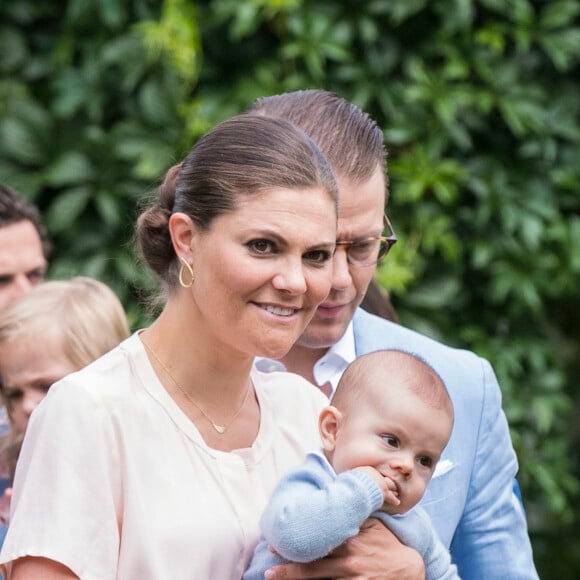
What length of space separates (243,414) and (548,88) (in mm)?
3091

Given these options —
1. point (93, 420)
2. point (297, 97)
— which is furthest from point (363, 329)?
point (93, 420)

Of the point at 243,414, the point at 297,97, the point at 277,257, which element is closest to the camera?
the point at 277,257

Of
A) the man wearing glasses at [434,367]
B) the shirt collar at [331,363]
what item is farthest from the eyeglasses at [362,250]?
the shirt collar at [331,363]

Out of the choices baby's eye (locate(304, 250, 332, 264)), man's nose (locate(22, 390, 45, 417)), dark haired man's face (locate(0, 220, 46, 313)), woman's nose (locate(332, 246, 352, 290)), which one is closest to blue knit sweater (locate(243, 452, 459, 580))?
baby's eye (locate(304, 250, 332, 264))

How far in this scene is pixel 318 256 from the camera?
242 centimetres

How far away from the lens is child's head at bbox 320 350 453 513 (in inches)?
94.2

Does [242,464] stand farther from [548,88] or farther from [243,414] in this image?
[548,88]

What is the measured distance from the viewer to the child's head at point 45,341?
3.38 m

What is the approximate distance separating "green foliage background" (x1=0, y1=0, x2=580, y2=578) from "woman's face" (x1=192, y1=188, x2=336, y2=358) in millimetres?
2374

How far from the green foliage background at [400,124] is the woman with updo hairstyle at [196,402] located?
7.46ft

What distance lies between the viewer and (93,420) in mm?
2242

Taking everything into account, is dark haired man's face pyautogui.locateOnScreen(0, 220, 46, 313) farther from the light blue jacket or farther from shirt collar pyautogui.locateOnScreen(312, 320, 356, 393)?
the light blue jacket

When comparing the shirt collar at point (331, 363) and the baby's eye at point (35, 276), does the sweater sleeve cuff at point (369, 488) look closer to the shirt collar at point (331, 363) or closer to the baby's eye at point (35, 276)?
the shirt collar at point (331, 363)

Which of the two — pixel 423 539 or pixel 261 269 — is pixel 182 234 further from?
pixel 423 539
